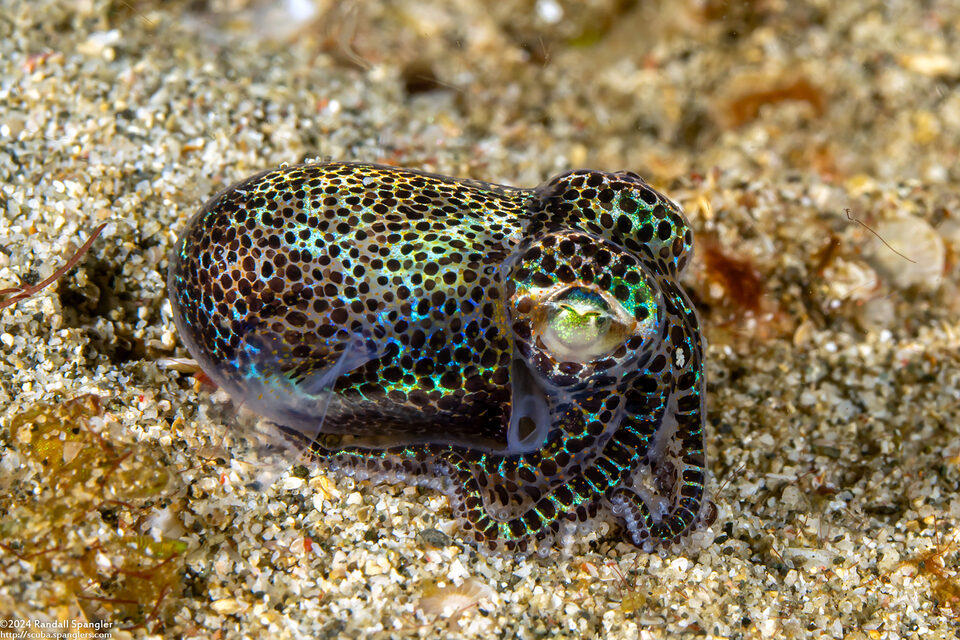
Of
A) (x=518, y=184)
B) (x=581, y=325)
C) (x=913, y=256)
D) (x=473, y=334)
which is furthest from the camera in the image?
(x=518, y=184)

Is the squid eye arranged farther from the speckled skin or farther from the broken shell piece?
the broken shell piece

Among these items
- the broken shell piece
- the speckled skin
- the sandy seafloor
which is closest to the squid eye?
the speckled skin

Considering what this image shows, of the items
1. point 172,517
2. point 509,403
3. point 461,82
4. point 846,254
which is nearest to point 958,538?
point 846,254

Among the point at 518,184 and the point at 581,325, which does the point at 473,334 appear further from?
the point at 518,184

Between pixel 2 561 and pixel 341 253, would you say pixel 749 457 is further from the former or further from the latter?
pixel 2 561

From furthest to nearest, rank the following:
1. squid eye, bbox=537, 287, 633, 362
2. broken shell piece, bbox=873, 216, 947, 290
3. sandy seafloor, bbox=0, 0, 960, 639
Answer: broken shell piece, bbox=873, 216, 947, 290 → sandy seafloor, bbox=0, 0, 960, 639 → squid eye, bbox=537, 287, 633, 362

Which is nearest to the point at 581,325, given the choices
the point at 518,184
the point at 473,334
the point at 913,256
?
the point at 473,334
